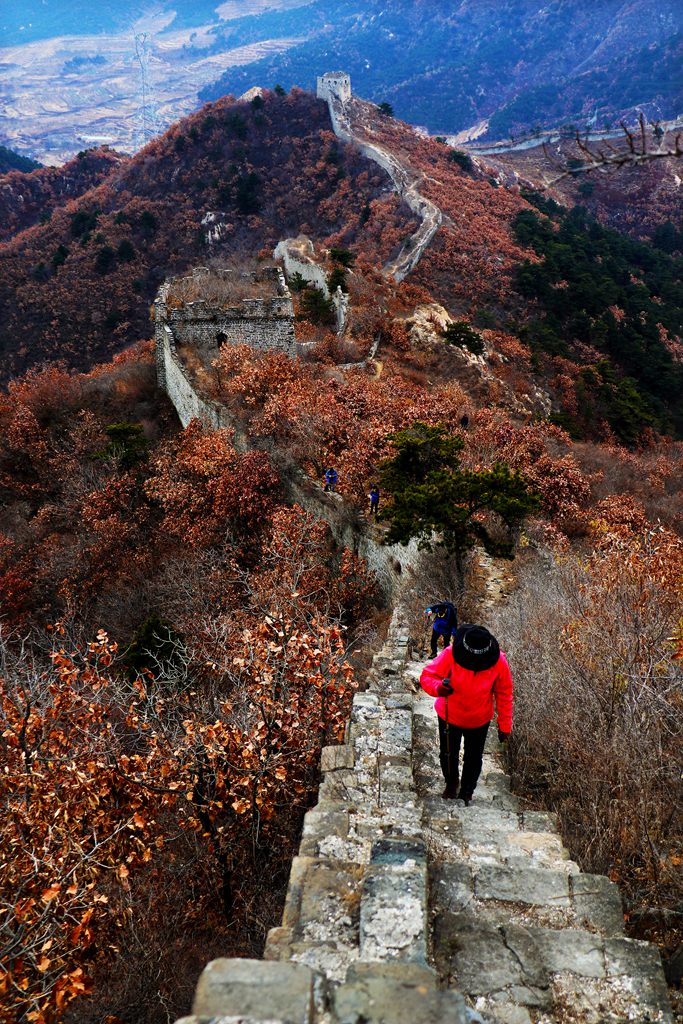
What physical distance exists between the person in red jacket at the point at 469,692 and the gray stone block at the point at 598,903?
4.10ft

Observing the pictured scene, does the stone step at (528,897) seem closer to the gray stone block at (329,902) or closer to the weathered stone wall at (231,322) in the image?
the gray stone block at (329,902)

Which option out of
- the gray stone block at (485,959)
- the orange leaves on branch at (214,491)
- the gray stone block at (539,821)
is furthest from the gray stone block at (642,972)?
the orange leaves on branch at (214,491)

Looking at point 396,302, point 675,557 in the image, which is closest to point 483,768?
point 675,557

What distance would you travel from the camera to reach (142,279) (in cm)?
5597

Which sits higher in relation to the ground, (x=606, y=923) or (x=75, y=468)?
(x=606, y=923)

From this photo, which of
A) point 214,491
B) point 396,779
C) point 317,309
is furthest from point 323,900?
point 317,309

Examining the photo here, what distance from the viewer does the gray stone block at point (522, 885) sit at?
4.18 meters

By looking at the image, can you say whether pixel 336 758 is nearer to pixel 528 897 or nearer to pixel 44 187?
pixel 528 897

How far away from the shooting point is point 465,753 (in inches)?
213

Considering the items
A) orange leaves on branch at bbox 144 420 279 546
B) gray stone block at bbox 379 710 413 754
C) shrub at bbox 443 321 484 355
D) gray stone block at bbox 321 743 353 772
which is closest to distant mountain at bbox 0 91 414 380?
shrub at bbox 443 321 484 355

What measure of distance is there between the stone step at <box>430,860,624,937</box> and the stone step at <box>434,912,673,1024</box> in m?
0.17

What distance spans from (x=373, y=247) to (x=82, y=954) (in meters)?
49.9

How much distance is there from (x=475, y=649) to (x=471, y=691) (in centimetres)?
39

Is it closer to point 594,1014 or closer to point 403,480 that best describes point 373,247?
point 403,480
